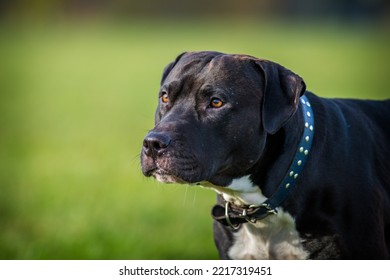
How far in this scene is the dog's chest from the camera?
4.70m

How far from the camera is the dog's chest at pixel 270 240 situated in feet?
15.4

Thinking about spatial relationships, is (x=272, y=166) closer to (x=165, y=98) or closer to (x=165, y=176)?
(x=165, y=176)

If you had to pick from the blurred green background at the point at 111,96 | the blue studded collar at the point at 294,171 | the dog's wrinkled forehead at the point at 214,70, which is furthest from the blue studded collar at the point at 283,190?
the blurred green background at the point at 111,96

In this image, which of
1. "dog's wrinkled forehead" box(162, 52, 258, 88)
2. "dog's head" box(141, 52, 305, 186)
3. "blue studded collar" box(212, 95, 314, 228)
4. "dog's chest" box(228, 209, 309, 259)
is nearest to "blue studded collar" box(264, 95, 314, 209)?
"blue studded collar" box(212, 95, 314, 228)

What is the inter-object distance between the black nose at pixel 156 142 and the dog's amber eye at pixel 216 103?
0.38 meters

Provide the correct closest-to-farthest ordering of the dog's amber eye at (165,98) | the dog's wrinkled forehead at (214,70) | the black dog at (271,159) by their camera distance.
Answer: the black dog at (271,159), the dog's wrinkled forehead at (214,70), the dog's amber eye at (165,98)

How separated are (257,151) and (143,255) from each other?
2.37 m

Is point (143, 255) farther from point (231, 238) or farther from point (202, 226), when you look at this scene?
point (231, 238)

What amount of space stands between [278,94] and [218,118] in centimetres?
39

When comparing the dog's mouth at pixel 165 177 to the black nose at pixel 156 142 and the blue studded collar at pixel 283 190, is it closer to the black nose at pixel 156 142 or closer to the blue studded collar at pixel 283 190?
the black nose at pixel 156 142

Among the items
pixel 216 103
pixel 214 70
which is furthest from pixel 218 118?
pixel 214 70

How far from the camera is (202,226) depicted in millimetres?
7461

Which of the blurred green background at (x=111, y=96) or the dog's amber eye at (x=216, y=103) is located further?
the blurred green background at (x=111, y=96)

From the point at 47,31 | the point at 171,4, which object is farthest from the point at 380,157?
the point at 171,4
